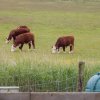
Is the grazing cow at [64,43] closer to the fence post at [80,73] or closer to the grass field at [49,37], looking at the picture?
the grass field at [49,37]

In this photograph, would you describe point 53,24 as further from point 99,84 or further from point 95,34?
point 99,84

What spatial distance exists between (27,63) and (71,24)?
23.9 m

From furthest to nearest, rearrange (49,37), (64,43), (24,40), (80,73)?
1. (49,37)
2. (24,40)
3. (64,43)
4. (80,73)

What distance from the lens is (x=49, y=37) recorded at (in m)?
26.9

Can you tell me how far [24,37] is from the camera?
23.5 meters

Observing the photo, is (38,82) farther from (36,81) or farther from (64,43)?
(64,43)

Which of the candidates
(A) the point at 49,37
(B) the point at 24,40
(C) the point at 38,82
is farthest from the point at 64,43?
(C) the point at 38,82

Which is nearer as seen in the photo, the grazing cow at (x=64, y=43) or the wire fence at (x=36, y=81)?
the wire fence at (x=36, y=81)

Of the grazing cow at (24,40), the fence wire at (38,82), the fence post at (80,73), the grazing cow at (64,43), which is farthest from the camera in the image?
the grazing cow at (24,40)

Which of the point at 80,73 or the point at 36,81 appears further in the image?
the point at 36,81

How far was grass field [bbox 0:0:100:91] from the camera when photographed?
440 inches

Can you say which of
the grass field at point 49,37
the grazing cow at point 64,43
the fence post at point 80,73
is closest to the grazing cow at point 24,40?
the grass field at point 49,37

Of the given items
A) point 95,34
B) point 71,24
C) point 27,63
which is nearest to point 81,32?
point 95,34

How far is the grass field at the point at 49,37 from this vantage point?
440 inches
